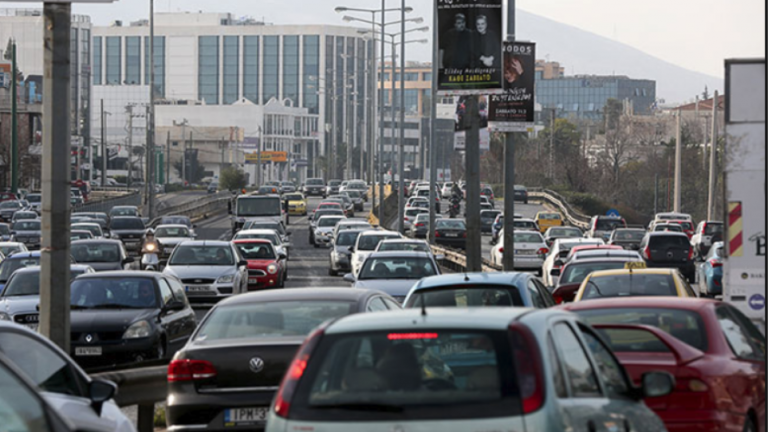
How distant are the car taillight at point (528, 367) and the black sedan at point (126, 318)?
11.6 metres

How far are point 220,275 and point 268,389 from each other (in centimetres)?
1963

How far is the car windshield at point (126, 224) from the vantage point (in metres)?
57.0

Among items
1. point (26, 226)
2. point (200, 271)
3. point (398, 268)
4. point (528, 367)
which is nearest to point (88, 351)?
point (398, 268)

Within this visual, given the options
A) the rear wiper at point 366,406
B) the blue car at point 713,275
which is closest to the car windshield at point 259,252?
the blue car at point 713,275

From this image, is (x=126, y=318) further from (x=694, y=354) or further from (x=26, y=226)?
(x=26, y=226)

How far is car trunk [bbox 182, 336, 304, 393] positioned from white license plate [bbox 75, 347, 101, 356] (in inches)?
273

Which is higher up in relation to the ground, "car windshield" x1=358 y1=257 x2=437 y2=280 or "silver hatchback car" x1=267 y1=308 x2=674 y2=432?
"silver hatchback car" x1=267 y1=308 x2=674 y2=432

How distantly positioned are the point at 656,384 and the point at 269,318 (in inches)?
→ 173

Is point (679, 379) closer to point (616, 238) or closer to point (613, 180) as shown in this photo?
point (616, 238)

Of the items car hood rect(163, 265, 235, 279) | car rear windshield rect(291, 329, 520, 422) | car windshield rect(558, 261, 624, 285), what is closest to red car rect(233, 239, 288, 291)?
car hood rect(163, 265, 235, 279)

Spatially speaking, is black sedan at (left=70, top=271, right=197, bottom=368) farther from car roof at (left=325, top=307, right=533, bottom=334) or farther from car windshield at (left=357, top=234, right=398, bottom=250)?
car windshield at (left=357, top=234, right=398, bottom=250)

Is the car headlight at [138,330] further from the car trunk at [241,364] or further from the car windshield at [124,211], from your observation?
the car windshield at [124,211]

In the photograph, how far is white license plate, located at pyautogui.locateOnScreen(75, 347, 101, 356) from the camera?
17.9 m

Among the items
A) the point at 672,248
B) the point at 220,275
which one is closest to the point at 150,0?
the point at 672,248
